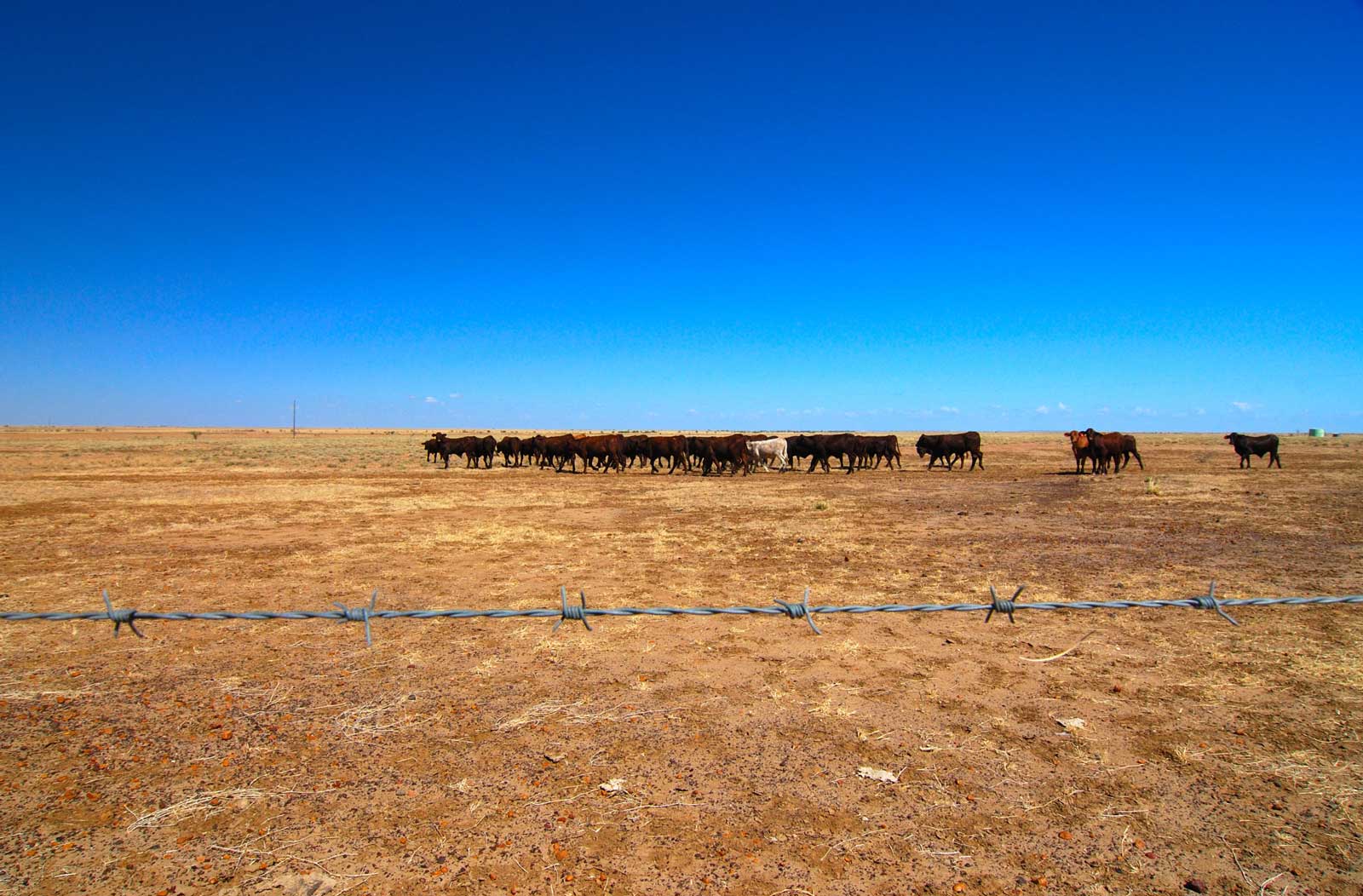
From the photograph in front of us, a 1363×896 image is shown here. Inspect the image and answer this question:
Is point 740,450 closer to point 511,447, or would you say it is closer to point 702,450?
point 702,450

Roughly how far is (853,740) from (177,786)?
14.8ft

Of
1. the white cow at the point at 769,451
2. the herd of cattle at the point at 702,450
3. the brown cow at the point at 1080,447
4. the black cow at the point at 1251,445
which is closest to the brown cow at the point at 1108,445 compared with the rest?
the brown cow at the point at 1080,447

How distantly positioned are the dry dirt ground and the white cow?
2359cm

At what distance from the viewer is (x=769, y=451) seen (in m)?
35.6

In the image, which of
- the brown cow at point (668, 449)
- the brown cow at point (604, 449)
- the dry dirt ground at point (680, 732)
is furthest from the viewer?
the brown cow at point (604, 449)

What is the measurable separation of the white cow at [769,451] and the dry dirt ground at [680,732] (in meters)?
23.6

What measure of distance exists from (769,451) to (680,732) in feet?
102

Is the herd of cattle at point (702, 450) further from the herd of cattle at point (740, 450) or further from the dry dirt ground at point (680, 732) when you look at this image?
the dry dirt ground at point (680, 732)

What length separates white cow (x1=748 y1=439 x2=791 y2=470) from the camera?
3531 cm

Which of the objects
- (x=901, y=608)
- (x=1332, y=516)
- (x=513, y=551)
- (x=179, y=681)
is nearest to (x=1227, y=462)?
(x=1332, y=516)

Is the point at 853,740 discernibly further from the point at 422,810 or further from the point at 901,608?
the point at 422,810

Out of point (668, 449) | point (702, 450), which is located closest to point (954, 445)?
point (702, 450)

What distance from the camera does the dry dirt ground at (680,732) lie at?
348 centimetres

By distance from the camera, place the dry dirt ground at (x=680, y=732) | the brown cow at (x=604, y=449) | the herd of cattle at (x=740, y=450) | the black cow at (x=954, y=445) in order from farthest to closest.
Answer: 1. the brown cow at (x=604, y=449)
2. the black cow at (x=954, y=445)
3. the herd of cattle at (x=740, y=450)
4. the dry dirt ground at (x=680, y=732)
